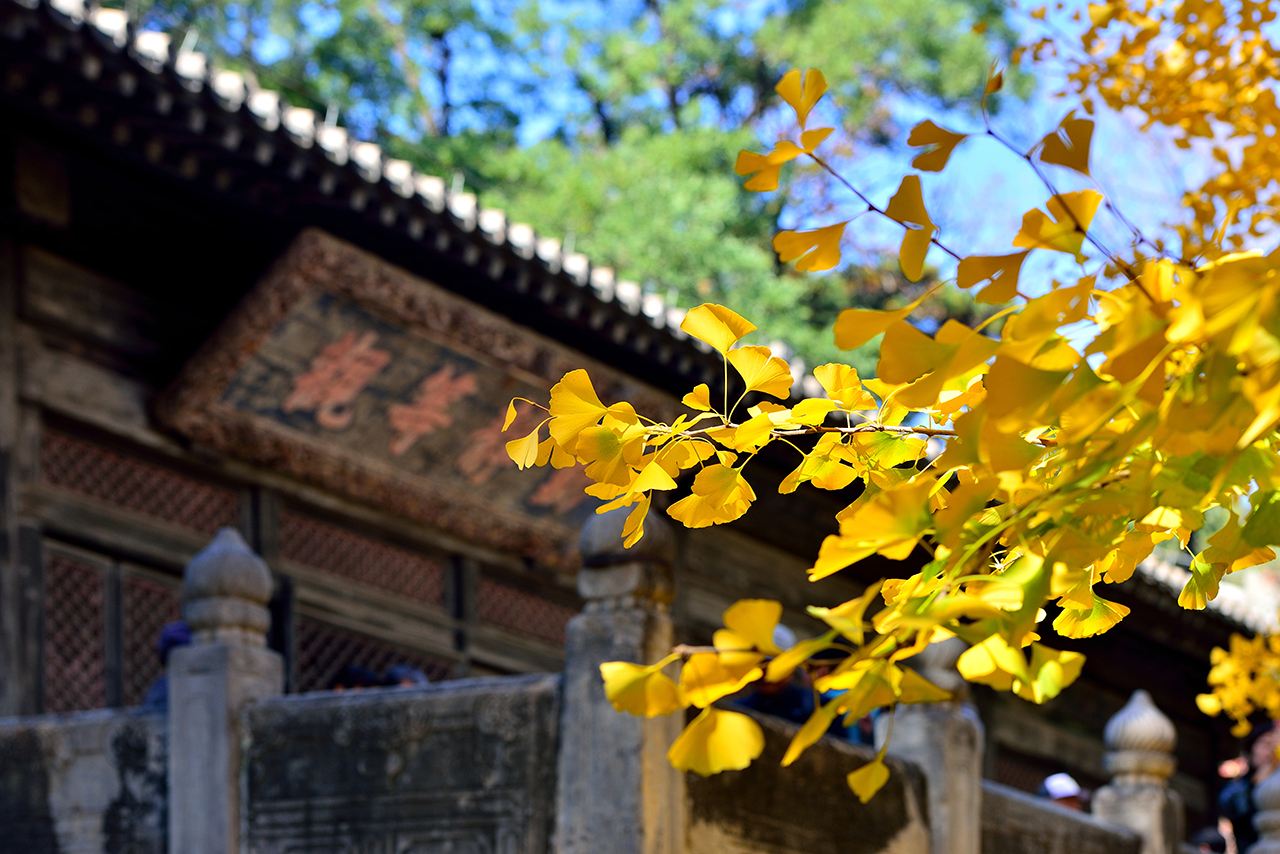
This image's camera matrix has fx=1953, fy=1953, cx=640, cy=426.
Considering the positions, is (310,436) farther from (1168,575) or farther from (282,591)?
(1168,575)

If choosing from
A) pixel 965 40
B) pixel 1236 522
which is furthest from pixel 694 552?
pixel 965 40

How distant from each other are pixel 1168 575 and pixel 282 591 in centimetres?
723

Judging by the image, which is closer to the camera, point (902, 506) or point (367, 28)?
point (902, 506)

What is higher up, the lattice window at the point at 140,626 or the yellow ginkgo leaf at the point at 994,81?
the lattice window at the point at 140,626

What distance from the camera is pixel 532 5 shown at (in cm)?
2192

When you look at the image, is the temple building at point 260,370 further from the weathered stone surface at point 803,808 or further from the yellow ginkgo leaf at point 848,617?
the yellow ginkgo leaf at point 848,617

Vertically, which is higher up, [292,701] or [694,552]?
[694,552]

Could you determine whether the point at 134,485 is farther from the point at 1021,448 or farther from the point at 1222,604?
the point at 1222,604

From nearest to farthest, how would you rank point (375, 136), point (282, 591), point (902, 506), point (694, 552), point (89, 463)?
point (902, 506)
point (89, 463)
point (282, 591)
point (694, 552)
point (375, 136)

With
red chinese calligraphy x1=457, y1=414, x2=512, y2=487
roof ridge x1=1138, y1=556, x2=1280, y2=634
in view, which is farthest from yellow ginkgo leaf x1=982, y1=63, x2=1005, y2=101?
roof ridge x1=1138, y1=556, x2=1280, y2=634

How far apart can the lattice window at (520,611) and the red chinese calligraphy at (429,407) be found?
50.0 inches

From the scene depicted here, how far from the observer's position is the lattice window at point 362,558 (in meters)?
9.80

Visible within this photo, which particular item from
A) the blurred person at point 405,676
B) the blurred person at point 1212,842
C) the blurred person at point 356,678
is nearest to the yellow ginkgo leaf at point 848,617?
the blurred person at point 405,676

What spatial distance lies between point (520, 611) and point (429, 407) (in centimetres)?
177
